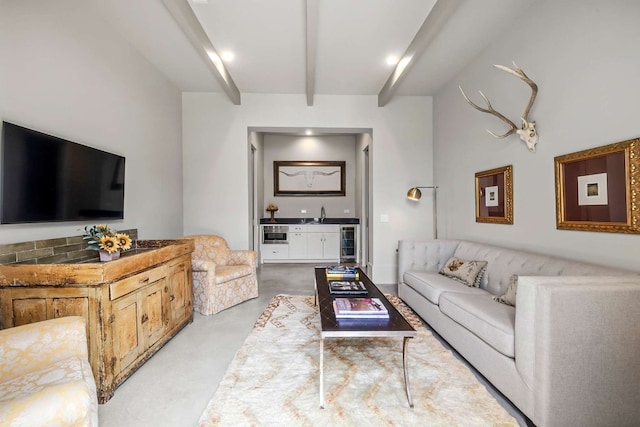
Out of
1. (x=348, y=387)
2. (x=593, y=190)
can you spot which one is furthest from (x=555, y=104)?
(x=348, y=387)

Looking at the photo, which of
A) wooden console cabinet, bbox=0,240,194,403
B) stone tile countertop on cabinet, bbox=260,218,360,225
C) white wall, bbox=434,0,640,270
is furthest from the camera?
stone tile countertop on cabinet, bbox=260,218,360,225

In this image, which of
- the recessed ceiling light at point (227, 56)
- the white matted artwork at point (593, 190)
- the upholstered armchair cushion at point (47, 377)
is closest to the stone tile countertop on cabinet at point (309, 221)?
the recessed ceiling light at point (227, 56)

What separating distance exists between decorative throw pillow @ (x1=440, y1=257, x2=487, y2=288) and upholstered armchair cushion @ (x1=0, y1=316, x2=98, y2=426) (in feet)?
9.55

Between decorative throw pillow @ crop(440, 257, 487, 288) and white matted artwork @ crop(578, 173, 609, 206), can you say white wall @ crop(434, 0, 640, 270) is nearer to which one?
white matted artwork @ crop(578, 173, 609, 206)

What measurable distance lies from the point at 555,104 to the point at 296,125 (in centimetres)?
324

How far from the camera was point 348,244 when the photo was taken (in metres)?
6.57

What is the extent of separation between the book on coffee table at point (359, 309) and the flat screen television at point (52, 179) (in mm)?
2085

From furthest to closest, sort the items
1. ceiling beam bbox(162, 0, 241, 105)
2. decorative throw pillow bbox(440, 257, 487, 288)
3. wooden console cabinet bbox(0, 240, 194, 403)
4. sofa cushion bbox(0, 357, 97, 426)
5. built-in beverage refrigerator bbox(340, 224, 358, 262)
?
1. built-in beverage refrigerator bbox(340, 224, 358, 262)
2. decorative throw pillow bbox(440, 257, 487, 288)
3. ceiling beam bbox(162, 0, 241, 105)
4. wooden console cabinet bbox(0, 240, 194, 403)
5. sofa cushion bbox(0, 357, 97, 426)

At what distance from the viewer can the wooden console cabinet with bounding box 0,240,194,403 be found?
69.4 inches

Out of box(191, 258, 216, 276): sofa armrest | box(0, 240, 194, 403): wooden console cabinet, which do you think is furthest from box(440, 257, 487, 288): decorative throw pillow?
box(0, 240, 194, 403): wooden console cabinet

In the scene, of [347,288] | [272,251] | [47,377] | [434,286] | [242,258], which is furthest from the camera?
[272,251]

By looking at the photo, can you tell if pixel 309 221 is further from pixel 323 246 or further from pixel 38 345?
pixel 38 345

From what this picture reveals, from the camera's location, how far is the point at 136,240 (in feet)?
10.2

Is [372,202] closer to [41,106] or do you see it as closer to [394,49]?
[394,49]
